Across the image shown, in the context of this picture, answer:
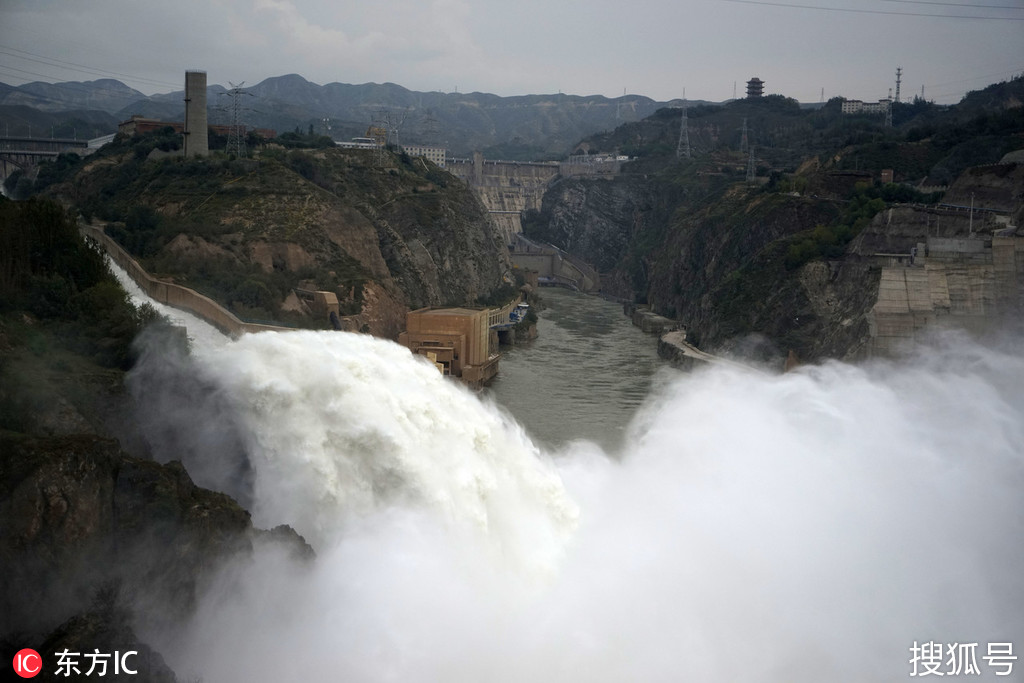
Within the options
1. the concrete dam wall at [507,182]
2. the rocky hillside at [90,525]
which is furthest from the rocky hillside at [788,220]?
the rocky hillside at [90,525]

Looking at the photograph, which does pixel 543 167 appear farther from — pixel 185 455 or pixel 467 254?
pixel 185 455

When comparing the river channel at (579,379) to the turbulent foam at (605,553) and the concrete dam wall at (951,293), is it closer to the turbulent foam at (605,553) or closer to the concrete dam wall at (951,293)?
the turbulent foam at (605,553)

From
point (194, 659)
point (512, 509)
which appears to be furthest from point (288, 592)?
point (512, 509)

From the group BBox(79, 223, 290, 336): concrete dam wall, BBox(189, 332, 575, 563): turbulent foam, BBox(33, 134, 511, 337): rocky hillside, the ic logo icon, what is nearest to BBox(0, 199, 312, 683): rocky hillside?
the ic logo icon

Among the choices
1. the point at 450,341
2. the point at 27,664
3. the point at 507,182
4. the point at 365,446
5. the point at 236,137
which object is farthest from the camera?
the point at 507,182

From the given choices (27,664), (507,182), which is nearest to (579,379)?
(27,664)

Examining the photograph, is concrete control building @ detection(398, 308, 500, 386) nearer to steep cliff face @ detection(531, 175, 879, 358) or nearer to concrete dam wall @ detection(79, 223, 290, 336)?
steep cliff face @ detection(531, 175, 879, 358)

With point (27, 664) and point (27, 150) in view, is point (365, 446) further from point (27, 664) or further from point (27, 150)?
point (27, 150)

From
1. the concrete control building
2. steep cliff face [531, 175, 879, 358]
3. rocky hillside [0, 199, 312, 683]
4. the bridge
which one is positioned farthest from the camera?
the bridge
